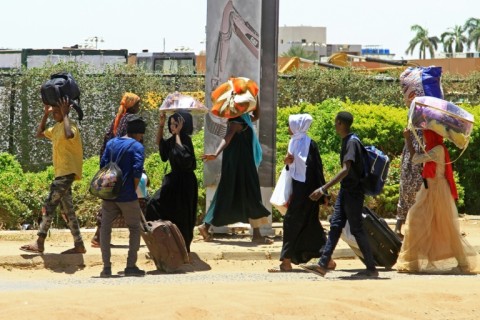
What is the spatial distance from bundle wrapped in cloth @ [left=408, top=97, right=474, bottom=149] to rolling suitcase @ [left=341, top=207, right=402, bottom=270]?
3.37 ft

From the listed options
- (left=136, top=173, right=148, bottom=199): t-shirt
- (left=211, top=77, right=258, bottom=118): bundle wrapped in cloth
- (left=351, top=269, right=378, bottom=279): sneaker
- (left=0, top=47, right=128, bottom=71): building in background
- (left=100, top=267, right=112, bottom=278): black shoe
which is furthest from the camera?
(left=0, top=47, right=128, bottom=71): building in background

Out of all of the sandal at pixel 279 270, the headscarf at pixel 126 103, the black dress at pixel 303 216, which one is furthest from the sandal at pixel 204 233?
the black dress at pixel 303 216

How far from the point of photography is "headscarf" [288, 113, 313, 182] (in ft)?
41.0

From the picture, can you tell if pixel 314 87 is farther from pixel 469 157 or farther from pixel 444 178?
pixel 444 178

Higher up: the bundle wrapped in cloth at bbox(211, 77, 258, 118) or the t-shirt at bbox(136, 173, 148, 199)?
the bundle wrapped in cloth at bbox(211, 77, 258, 118)

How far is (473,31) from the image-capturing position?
11644 cm

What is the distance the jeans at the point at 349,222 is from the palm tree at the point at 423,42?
10678 cm

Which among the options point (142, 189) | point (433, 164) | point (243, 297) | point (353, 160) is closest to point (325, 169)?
point (142, 189)

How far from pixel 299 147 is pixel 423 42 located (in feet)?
359

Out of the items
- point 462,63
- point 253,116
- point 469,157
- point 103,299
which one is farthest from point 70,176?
point 462,63

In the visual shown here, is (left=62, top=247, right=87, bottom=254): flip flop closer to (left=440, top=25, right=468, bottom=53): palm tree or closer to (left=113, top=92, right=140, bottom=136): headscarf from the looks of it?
(left=113, top=92, right=140, bottom=136): headscarf

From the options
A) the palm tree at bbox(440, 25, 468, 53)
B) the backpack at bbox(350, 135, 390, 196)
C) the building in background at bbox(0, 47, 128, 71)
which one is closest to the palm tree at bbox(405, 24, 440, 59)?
the palm tree at bbox(440, 25, 468, 53)

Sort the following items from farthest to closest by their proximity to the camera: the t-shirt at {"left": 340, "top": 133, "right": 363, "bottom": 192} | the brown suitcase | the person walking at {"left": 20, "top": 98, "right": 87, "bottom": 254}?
the person walking at {"left": 20, "top": 98, "right": 87, "bottom": 254} → the brown suitcase → the t-shirt at {"left": 340, "top": 133, "right": 363, "bottom": 192}

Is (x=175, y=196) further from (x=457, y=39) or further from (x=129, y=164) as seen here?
(x=457, y=39)
